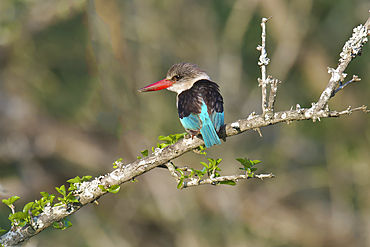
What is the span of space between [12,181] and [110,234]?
2.05 m

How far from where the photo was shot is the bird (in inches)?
74.2

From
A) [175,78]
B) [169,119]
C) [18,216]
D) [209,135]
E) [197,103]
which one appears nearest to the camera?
[18,216]

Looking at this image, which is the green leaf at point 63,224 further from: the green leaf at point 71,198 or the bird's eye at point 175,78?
the bird's eye at point 175,78

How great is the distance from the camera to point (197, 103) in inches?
87.7

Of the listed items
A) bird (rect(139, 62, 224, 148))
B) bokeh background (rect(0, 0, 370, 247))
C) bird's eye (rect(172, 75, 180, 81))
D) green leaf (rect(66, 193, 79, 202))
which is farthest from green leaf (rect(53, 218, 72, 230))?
bokeh background (rect(0, 0, 370, 247))

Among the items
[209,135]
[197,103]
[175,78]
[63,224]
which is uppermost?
[175,78]

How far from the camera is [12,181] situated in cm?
650

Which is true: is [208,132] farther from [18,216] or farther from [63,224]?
[18,216]

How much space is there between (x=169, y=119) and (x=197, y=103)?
3.92 meters

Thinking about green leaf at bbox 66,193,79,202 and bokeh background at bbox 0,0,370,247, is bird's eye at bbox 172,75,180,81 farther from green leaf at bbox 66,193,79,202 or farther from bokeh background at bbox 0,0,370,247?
bokeh background at bbox 0,0,370,247

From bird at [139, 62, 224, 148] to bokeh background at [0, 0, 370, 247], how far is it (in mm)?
3132

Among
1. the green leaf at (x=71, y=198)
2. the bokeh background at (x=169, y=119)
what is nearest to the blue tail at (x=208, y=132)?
the green leaf at (x=71, y=198)

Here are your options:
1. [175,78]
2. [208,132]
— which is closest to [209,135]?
[208,132]

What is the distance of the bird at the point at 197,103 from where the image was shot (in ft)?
6.18
